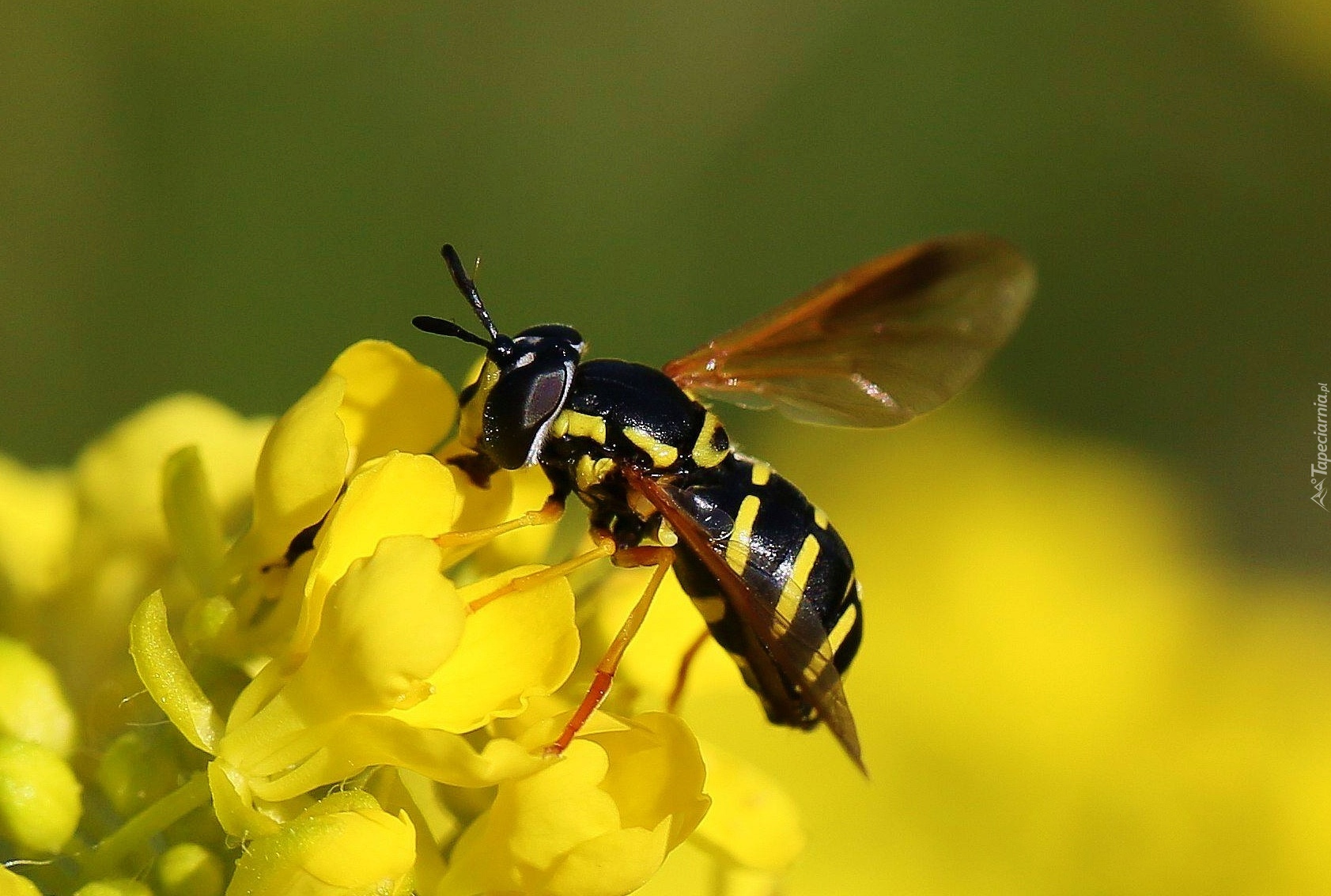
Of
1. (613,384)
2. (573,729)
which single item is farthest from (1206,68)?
(573,729)

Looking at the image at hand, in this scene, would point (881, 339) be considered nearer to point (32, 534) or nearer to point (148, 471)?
point (148, 471)

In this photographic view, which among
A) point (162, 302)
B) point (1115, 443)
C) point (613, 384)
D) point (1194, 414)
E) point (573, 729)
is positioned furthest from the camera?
point (1194, 414)

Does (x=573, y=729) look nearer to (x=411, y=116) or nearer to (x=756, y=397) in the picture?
(x=756, y=397)

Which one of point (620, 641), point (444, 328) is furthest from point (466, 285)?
point (620, 641)

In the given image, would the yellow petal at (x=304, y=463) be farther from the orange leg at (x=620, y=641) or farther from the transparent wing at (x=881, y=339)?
the transparent wing at (x=881, y=339)

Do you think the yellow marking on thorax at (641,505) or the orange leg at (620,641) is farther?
the yellow marking on thorax at (641,505)

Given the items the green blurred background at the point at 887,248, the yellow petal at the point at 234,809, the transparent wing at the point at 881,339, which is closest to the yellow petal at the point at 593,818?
the yellow petal at the point at 234,809
